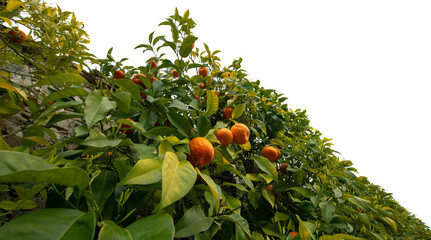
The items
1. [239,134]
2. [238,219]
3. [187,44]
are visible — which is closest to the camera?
[238,219]

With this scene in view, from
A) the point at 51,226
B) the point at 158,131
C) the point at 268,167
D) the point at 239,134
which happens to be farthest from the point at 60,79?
the point at 268,167

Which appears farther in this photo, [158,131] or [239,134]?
[239,134]

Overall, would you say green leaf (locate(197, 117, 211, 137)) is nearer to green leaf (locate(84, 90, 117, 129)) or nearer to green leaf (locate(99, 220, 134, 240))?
green leaf (locate(84, 90, 117, 129))

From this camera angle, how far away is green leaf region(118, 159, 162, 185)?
34cm

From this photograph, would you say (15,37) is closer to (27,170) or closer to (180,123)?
(180,123)

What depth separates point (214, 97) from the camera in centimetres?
77

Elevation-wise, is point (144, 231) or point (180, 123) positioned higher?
point (180, 123)

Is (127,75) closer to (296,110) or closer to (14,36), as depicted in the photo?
(14,36)

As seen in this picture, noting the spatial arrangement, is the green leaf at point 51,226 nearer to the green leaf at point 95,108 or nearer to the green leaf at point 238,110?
the green leaf at point 95,108

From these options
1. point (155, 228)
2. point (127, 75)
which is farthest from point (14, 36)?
point (155, 228)

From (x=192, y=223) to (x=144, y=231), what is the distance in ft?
0.79

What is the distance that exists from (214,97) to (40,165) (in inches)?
22.7

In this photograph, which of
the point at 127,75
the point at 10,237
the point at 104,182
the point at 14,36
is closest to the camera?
the point at 10,237

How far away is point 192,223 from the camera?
0.51 m
